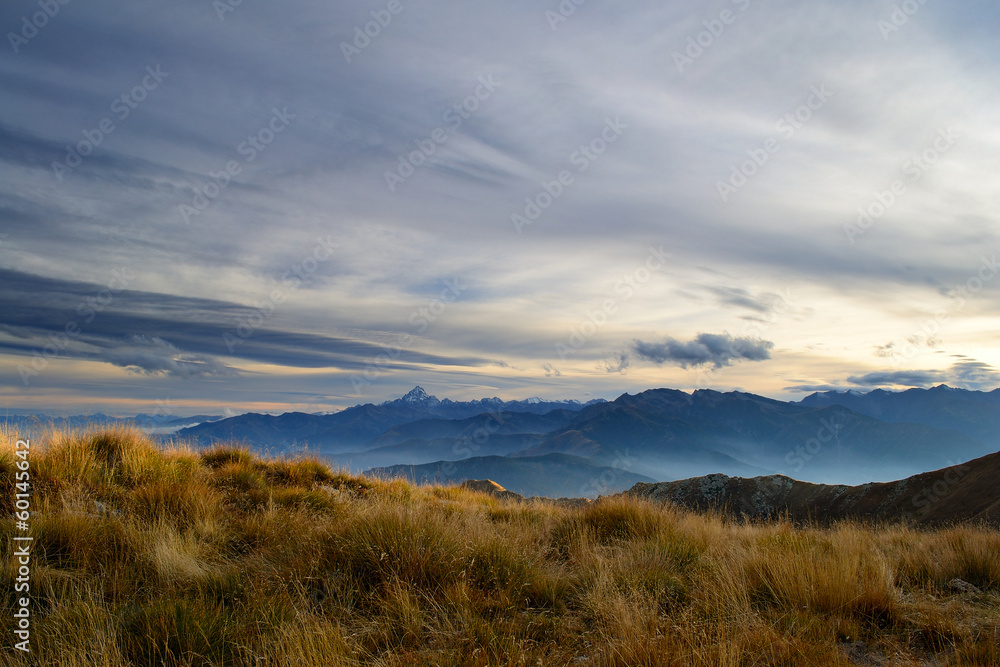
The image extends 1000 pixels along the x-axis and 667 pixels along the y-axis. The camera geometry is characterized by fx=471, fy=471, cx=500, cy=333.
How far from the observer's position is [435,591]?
186 inches

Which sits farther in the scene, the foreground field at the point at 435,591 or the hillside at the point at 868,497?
the hillside at the point at 868,497

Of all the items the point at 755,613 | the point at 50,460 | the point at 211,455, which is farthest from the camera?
the point at 211,455

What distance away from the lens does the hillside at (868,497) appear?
16.4 m

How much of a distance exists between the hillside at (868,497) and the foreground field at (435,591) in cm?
818

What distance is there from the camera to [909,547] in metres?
8.05

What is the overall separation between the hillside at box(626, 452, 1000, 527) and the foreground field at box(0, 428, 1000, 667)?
322 inches

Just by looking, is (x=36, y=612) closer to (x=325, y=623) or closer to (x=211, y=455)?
(x=325, y=623)

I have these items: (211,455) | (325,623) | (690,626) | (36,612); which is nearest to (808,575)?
(690,626)

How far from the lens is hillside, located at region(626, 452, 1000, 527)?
16.4 m

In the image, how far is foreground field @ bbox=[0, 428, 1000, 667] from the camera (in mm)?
3586

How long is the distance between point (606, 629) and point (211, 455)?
11091 millimetres

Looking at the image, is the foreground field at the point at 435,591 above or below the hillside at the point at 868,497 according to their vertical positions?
above

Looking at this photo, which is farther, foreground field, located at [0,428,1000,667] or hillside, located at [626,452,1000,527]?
hillside, located at [626,452,1000,527]

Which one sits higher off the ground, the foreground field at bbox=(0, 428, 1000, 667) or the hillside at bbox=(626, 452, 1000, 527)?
the foreground field at bbox=(0, 428, 1000, 667)
